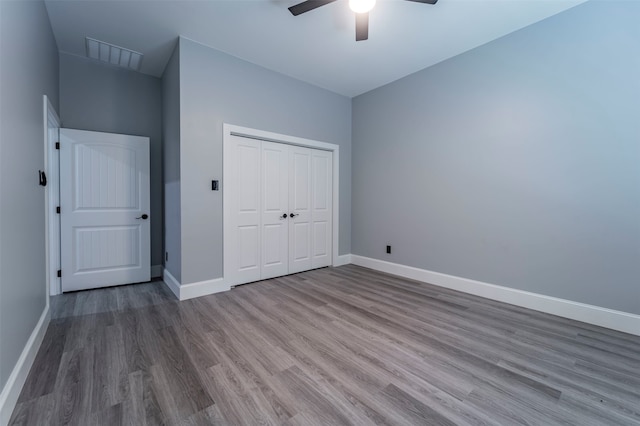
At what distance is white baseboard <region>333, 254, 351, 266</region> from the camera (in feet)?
15.1

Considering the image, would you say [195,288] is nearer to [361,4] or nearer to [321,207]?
[321,207]

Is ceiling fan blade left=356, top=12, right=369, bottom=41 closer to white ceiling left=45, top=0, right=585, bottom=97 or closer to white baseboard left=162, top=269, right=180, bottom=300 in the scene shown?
white ceiling left=45, top=0, right=585, bottom=97

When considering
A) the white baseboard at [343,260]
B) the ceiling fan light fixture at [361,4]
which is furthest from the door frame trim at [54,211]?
the white baseboard at [343,260]

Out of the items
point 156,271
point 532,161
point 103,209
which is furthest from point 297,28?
point 156,271

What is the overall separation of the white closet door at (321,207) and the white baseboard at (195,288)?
1596mm

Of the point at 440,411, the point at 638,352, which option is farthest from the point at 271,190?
the point at 638,352

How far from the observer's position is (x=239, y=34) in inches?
115

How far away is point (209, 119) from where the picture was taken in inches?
124

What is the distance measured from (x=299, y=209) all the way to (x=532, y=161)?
3.01 metres

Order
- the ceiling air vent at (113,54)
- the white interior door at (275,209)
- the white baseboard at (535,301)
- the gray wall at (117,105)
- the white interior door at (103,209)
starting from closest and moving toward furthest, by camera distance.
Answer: the white baseboard at (535,301), the ceiling air vent at (113,54), the white interior door at (103,209), the gray wall at (117,105), the white interior door at (275,209)

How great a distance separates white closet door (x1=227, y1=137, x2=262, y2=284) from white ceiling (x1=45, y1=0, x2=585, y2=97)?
3.99ft

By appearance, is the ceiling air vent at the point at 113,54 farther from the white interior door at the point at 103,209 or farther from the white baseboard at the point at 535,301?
the white baseboard at the point at 535,301

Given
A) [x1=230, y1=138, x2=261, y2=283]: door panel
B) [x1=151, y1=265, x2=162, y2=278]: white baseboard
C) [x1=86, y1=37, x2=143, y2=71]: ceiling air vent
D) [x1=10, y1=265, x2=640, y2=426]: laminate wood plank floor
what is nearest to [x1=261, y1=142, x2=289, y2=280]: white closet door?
[x1=230, y1=138, x2=261, y2=283]: door panel

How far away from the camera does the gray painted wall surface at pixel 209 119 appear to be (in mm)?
3008
